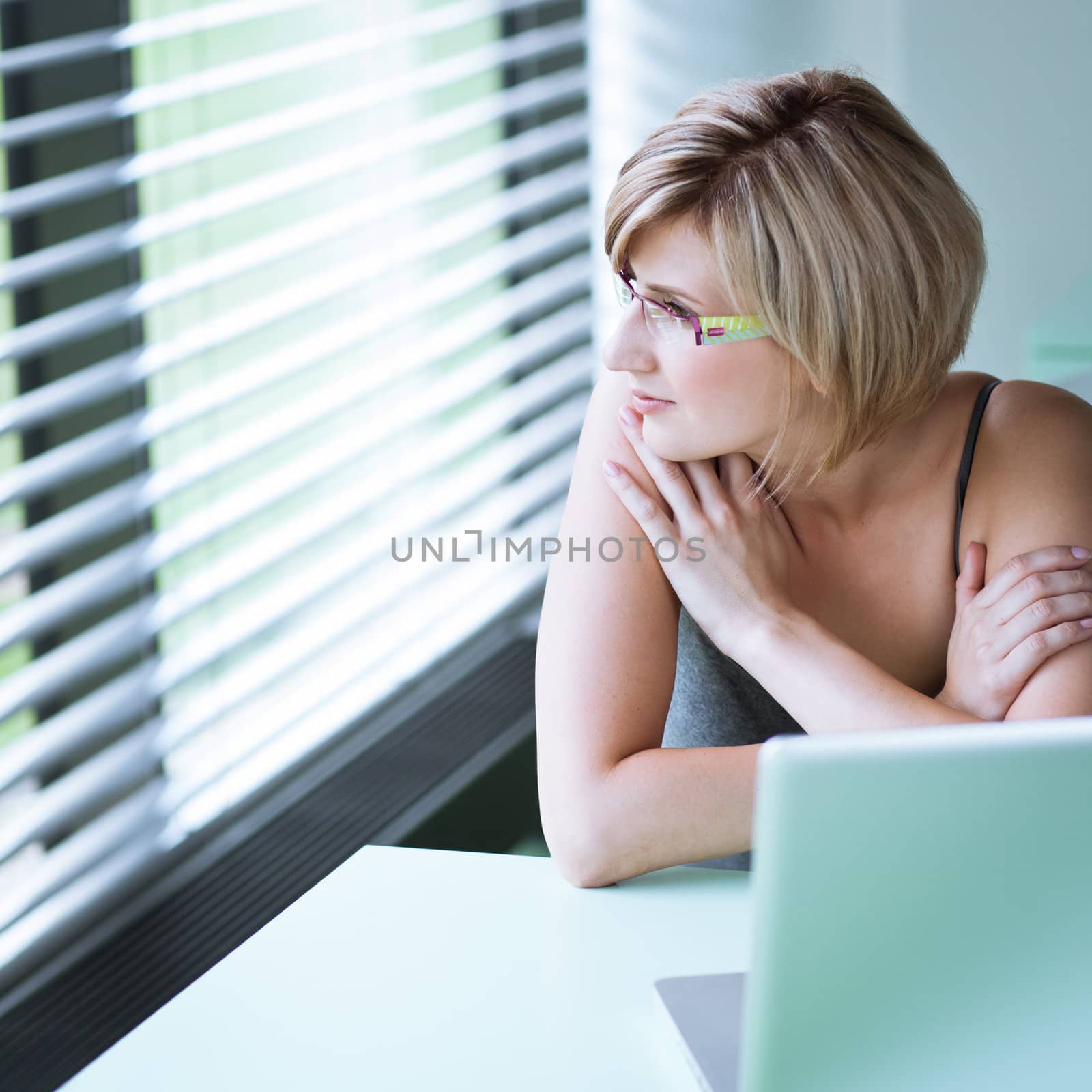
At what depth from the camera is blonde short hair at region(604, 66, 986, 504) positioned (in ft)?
3.97

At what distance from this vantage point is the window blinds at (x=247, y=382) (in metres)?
1.76

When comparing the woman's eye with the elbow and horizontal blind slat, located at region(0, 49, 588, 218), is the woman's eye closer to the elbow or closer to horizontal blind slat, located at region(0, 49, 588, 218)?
the elbow

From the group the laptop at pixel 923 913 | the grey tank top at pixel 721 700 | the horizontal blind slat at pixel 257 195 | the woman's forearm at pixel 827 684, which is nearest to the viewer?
the laptop at pixel 923 913

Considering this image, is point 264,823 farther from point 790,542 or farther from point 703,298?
point 703,298

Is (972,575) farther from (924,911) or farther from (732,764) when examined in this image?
(924,911)

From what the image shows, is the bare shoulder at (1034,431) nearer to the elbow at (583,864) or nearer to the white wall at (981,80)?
the elbow at (583,864)

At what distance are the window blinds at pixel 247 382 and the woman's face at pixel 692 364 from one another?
83 centimetres

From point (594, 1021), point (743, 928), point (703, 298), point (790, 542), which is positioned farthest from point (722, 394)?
point (594, 1021)

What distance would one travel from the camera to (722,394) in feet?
4.17

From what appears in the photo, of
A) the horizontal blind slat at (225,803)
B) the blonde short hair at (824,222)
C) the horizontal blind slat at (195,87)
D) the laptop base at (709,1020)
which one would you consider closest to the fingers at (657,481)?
the blonde short hair at (824,222)

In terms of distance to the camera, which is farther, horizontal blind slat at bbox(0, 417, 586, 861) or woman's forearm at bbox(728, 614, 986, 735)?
horizontal blind slat at bbox(0, 417, 586, 861)

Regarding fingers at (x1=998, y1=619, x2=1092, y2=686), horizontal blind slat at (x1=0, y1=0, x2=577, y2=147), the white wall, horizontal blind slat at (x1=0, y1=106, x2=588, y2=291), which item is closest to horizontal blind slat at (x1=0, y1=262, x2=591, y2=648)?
horizontal blind slat at (x1=0, y1=106, x2=588, y2=291)

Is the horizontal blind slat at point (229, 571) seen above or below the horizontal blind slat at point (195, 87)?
below

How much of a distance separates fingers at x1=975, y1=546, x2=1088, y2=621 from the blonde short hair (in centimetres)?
21
